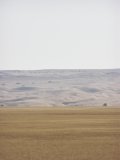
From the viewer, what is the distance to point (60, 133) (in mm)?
2877

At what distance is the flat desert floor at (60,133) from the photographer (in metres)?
2.32

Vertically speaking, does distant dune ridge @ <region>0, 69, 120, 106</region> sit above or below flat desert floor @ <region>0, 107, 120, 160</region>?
above

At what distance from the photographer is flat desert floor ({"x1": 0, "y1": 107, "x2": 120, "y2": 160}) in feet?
7.61

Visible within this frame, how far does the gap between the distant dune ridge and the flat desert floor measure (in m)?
0.15

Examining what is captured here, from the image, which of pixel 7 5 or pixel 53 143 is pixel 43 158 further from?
pixel 7 5

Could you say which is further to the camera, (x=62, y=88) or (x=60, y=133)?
(x=62, y=88)

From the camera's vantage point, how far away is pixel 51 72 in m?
3.98

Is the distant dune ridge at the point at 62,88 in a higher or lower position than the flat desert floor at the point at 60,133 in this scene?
higher

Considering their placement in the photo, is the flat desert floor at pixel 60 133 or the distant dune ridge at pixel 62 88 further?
the distant dune ridge at pixel 62 88

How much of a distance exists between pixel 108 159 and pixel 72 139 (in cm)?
55

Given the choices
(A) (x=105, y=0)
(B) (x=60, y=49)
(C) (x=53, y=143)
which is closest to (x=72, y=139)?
(C) (x=53, y=143)

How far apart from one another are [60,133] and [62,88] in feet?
3.85

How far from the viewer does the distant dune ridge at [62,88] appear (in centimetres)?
396

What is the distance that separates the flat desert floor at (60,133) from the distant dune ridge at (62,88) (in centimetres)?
15
